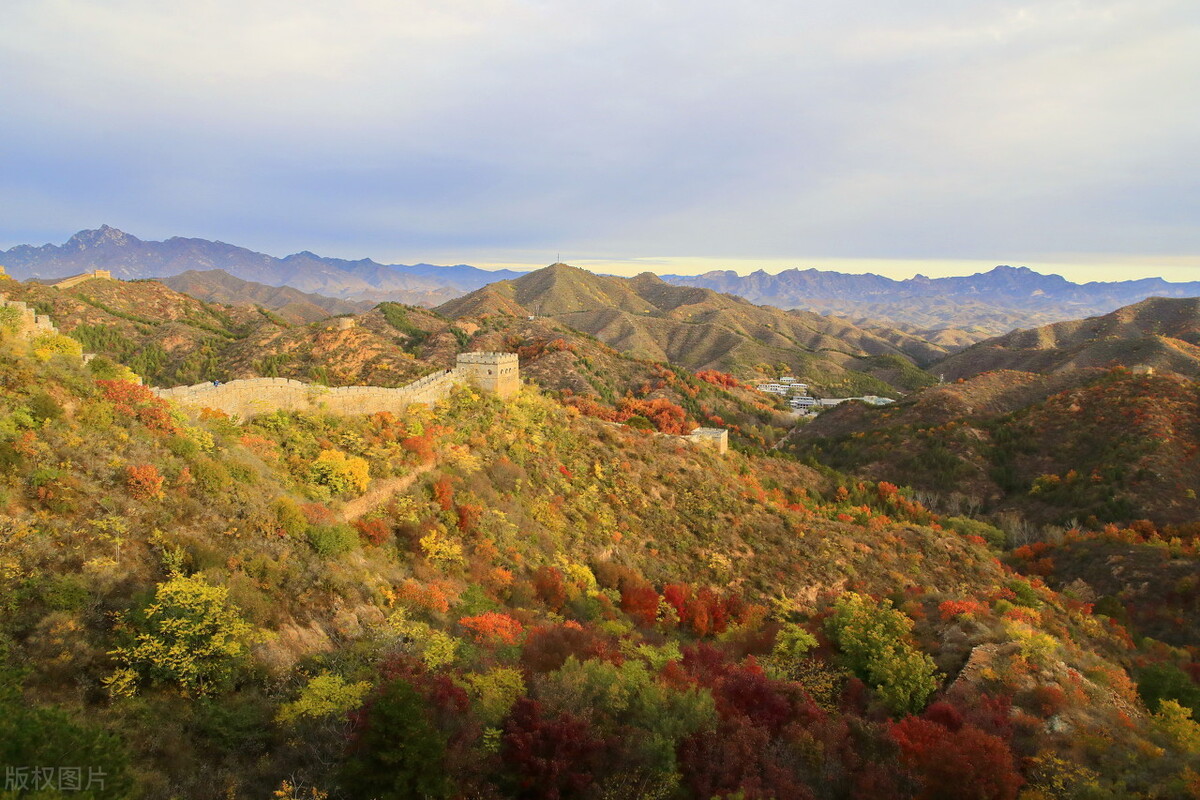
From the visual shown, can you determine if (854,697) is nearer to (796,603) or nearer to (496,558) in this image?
(796,603)

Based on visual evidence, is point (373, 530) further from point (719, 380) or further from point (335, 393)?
point (719, 380)

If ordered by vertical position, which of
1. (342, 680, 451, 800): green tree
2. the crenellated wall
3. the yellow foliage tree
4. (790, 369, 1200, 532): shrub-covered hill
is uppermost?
the crenellated wall

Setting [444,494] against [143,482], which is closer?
[143,482]

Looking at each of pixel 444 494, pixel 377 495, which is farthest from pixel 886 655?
pixel 377 495

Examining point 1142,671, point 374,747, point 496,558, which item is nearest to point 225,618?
point 374,747

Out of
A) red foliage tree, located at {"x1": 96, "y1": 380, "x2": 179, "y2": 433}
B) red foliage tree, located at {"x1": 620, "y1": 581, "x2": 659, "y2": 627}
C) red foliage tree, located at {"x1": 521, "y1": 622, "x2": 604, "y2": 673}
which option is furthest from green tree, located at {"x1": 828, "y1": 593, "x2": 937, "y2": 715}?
red foliage tree, located at {"x1": 96, "y1": 380, "x2": 179, "y2": 433}

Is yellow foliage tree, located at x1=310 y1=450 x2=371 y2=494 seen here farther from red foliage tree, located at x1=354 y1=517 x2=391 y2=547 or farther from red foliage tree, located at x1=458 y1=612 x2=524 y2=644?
red foliage tree, located at x1=458 y1=612 x2=524 y2=644

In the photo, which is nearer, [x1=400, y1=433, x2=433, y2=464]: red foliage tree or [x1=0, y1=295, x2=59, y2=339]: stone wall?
[x1=0, y1=295, x2=59, y2=339]: stone wall

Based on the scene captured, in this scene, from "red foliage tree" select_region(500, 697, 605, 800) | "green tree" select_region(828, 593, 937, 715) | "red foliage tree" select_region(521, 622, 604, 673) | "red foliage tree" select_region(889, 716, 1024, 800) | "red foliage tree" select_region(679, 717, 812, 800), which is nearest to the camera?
"red foliage tree" select_region(500, 697, 605, 800)
